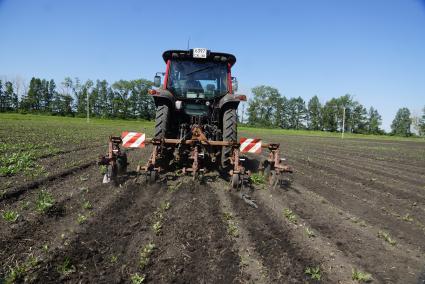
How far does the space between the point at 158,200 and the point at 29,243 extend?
7.29 ft

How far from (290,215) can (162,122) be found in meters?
3.56

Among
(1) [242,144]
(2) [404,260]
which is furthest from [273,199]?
(2) [404,260]

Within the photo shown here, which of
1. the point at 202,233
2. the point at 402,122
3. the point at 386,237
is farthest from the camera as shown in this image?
the point at 402,122

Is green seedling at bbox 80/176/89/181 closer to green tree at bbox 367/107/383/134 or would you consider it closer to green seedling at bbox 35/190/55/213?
green seedling at bbox 35/190/55/213

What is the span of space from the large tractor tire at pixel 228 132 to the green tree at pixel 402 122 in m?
100

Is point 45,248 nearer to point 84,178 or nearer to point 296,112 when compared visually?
point 84,178

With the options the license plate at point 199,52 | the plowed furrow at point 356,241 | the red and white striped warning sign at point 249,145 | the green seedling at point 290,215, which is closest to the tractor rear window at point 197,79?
the license plate at point 199,52

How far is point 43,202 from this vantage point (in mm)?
5043

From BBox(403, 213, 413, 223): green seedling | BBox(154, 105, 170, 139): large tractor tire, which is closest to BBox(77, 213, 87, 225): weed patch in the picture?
BBox(154, 105, 170, 139): large tractor tire

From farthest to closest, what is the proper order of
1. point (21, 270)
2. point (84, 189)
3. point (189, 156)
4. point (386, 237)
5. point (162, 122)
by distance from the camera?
1. point (162, 122)
2. point (189, 156)
3. point (84, 189)
4. point (386, 237)
5. point (21, 270)

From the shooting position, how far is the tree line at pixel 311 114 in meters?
86.4

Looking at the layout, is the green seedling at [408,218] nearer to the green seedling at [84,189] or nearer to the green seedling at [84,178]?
the green seedling at [84,189]

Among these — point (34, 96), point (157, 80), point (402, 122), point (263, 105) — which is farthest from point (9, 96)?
point (402, 122)

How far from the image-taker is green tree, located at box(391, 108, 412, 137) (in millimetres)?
98350
